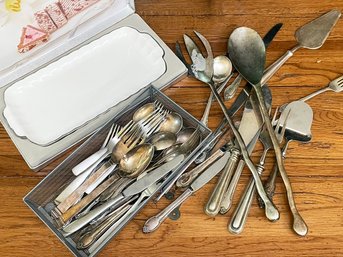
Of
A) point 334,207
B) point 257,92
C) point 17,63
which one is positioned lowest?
point 334,207

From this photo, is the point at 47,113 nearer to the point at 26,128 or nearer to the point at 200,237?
the point at 26,128

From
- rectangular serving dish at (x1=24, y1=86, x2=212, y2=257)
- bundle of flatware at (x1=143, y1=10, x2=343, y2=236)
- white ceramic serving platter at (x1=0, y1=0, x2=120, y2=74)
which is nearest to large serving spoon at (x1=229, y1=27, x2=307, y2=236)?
bundle of flatware at (x1=143, y1=10, x2=343, y2=236)

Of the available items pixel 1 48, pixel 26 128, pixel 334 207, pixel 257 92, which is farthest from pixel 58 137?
pixel 334 207

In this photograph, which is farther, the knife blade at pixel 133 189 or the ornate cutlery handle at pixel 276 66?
the ornate cutlery handle at pixel 276 66

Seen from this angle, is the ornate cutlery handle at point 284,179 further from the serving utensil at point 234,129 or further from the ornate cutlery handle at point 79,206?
the ornate cutlery handle at point 79,206

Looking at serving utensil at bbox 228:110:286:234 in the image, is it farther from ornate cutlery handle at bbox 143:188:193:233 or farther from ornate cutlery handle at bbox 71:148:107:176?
ornate cutlery handle at bbox 71:148:107:176

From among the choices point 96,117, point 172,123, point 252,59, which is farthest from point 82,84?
point 252,59

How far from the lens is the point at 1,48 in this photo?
30.0 inches

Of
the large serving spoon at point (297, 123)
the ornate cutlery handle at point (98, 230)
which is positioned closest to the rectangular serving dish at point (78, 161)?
the ornate cutlery handle at point (98, 230)

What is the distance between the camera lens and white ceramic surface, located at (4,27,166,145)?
30.5 inches

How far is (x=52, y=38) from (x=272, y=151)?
1.32ft

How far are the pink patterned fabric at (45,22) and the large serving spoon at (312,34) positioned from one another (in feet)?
1.19

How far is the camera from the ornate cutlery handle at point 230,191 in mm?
Result: 696

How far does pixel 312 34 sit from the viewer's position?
84 centimetres
